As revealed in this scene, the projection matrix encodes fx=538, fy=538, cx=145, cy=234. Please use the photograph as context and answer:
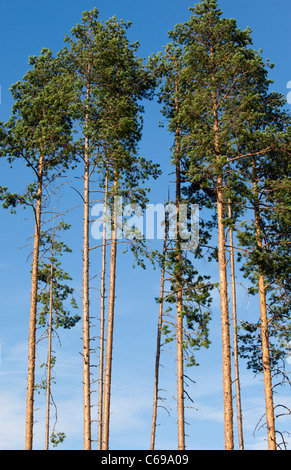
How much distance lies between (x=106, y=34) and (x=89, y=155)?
462cm

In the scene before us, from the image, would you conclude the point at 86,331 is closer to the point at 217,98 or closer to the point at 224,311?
the point at 224,311

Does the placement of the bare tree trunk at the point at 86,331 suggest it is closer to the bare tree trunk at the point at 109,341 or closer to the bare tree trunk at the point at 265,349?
the bare tree trunk at the point at 109,341

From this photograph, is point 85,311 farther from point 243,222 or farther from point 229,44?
point 229,44

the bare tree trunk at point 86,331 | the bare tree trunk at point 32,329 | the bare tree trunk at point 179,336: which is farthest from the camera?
the bare tree trunk at point 179,336

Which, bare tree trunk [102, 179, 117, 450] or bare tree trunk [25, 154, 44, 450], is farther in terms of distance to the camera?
bare tree trunk [102, 179, 117, 450]

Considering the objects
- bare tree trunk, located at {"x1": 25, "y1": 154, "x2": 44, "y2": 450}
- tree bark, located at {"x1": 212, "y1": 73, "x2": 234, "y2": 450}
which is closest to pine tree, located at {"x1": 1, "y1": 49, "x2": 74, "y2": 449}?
bare tree trunk, located at {"x1": 25, "y1": 154, "x2": 44, "y2": 450}

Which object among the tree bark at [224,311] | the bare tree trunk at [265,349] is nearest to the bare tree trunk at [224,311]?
the tree bark at [224,311]

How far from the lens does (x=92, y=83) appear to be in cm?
1875

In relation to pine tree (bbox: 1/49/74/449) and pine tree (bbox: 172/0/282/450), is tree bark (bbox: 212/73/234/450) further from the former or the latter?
pine tree (bbox: 1/49/74/449)

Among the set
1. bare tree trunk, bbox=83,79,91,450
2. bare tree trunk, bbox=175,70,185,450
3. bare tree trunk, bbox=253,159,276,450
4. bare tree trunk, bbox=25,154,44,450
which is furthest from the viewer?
bare tree trunk, bbox=175,70,185,450

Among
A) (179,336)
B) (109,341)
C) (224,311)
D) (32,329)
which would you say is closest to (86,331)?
(32,329)

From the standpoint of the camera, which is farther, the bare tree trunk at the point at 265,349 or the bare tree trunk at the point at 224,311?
the bare tree trunk at the point at 265,349

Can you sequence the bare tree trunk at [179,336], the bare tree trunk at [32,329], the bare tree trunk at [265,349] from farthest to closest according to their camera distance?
the bare tree trunk at [179,336] < the bare tree trunk at [265,349] < the bare tree trunk at [32,329]
